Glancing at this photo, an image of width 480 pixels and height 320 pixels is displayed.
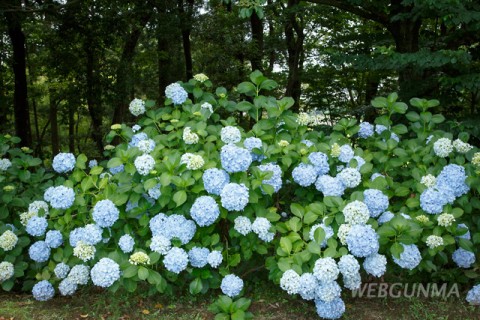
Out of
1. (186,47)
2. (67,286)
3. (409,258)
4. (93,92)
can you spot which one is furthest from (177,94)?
(186,47)

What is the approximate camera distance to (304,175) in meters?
3.27

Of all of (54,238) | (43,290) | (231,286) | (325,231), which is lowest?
(43,290)

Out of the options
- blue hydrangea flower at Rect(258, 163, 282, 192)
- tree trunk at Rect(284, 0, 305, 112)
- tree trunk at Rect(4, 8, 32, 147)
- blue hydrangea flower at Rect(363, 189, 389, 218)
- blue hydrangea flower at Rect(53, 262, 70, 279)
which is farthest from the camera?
tree trunk at Rect(284, 0, 305, 112)

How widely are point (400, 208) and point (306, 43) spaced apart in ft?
35.0

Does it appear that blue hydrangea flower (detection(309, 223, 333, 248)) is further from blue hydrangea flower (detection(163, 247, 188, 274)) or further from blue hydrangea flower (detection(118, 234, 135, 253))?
blue hydrangea flower (detection(118, 234, 135, 253))

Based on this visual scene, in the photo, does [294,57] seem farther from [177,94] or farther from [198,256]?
[198,256]

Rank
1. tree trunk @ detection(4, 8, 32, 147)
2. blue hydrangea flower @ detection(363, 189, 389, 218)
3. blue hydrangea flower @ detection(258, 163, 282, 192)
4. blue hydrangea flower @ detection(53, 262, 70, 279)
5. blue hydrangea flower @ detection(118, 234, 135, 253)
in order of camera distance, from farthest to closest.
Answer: tree trunk @ detection(4, 8, 32, 147) < blue hydrangea flower @ detection(53, 262, 70, 279) < blue hydrangea flower @ detection(258, 163, 282, 192) < blue hydrangea flower @ detection(118, 234, 135, 253) < blue hydrangea flower @ detection(363, 189, 389, 218)

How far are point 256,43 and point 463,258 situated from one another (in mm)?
9532

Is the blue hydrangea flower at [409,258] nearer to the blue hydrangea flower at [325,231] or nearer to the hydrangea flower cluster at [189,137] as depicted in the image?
the blue hydrangea flower at [325,231]

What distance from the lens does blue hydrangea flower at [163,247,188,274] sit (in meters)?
2.97

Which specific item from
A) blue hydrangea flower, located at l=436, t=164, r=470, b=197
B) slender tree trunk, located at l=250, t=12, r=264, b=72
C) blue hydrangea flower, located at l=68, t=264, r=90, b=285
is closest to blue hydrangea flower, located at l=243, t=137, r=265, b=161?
blue hydrangea flower, located at l=436, t=164, r=470, b=197

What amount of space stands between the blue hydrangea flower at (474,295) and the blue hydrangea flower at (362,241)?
99 centimetres

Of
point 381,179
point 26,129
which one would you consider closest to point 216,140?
point 381,179

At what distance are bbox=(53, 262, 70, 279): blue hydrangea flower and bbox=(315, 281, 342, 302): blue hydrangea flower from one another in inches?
69.1
